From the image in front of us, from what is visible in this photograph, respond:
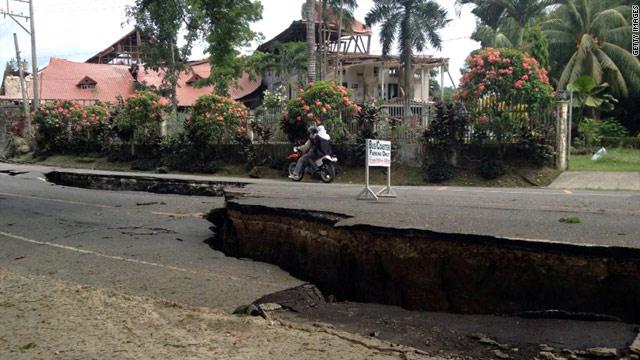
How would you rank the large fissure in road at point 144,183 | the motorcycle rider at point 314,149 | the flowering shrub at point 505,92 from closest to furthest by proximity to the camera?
the large fissure in road at point 144,183 → the flowering shrub at point 505,92 → the motorcycle rider at point 314,149

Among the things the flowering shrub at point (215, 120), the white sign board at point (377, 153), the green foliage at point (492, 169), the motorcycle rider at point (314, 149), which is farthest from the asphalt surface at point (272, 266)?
the flowering shrub at point (215, 120)

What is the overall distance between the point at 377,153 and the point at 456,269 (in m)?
4.56

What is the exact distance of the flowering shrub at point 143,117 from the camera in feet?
80.0

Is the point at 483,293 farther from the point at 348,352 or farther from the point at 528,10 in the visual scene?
the point at 528,10

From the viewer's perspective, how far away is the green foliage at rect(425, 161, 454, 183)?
16.1 metres

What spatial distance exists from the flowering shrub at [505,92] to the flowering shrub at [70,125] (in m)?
19.4

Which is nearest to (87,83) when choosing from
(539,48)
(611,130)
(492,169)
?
(539,48)

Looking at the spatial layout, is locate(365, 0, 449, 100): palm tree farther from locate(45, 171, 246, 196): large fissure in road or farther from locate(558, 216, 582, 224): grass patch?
locate(558, 216, 582, 224): grass patch

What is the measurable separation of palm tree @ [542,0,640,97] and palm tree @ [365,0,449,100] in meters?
6.88

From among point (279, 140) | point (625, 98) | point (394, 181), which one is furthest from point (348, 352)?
point (625, 98)

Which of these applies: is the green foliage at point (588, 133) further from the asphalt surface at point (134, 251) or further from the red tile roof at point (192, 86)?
the red tile roof at point (192, 86)

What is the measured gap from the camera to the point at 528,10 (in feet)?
126

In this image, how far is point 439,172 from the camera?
1623 centimetres

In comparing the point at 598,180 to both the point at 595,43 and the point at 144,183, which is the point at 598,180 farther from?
the point at 595,43
